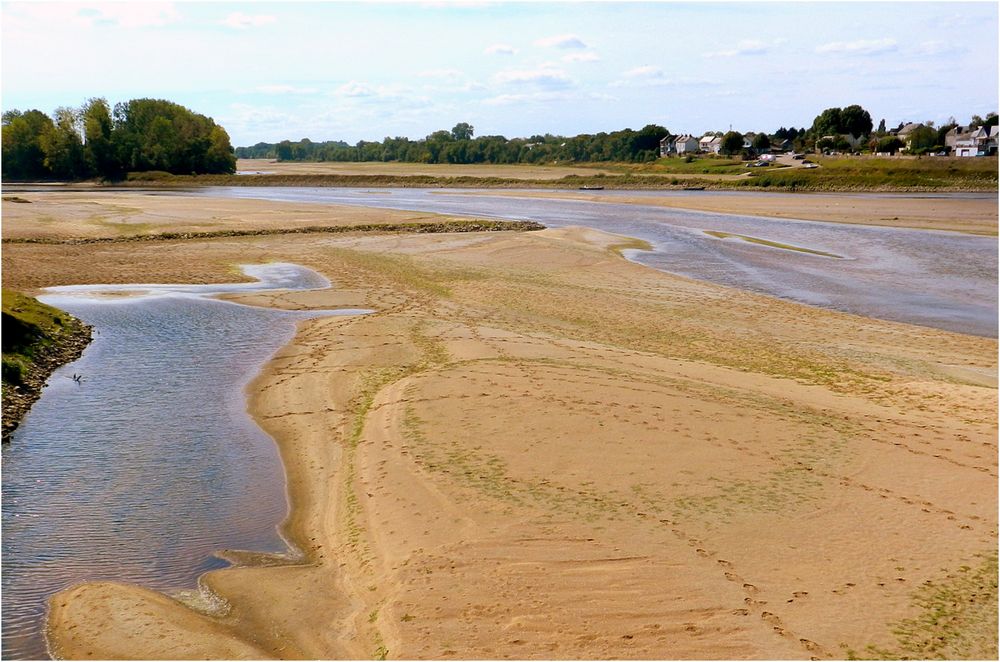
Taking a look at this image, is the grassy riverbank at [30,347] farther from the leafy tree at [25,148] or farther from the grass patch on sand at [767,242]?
the leafy tree at [25,148]

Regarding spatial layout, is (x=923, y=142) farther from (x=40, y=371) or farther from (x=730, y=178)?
(x=40, y=371)

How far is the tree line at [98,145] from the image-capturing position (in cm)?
10725

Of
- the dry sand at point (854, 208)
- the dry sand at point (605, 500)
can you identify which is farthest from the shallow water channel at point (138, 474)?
the dry sand at point (854, 208)

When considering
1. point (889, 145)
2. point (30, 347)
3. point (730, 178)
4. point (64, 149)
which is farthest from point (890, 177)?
point (64, 149)

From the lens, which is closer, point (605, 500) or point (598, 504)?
point (598, 504)

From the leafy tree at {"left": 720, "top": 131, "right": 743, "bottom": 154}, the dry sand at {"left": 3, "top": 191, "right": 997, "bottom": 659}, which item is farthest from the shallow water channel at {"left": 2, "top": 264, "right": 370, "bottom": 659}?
the leafy tree at {"left": 720, "top": 131, "right": 743, "bottom": 154}

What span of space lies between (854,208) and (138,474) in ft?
197

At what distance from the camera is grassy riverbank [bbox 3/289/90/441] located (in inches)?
581

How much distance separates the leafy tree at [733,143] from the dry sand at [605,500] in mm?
130868

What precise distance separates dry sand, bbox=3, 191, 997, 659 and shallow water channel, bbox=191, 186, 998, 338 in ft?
16.2

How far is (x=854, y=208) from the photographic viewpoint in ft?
202

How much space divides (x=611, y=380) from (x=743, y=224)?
3927 cm

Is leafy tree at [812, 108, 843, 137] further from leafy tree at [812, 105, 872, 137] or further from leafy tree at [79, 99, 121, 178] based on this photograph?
leafy tree at [79, 99, 121, 178]

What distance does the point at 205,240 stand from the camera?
39500mm
